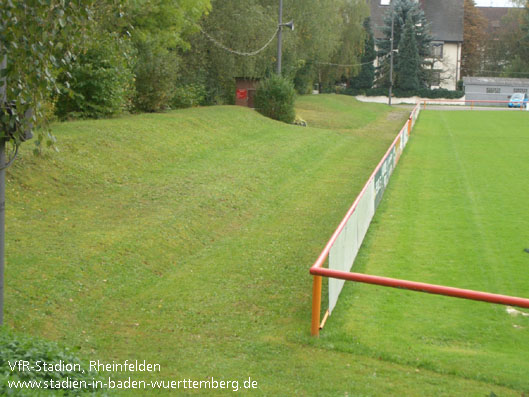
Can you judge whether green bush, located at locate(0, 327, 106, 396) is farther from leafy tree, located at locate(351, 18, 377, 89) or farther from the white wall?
the white wall

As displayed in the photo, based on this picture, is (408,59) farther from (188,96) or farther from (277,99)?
(188,96)

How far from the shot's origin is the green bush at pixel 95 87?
800 inches

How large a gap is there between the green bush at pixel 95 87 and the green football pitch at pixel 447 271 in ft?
33.1

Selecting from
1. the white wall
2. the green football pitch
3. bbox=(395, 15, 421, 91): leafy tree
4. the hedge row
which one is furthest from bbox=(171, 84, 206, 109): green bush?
the white wall

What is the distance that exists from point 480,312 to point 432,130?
32.4 metres

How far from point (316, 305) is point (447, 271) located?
477cm

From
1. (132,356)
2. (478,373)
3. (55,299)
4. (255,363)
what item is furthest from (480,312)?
(55,299)

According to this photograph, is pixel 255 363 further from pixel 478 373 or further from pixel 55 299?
pixel 55 299

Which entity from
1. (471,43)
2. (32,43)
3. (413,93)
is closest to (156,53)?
(32,43)

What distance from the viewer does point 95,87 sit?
68.6 ft

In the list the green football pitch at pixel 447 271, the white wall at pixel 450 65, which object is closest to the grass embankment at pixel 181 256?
the green football pitch at pixel 447 271

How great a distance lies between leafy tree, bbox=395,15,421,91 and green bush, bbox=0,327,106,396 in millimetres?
74913

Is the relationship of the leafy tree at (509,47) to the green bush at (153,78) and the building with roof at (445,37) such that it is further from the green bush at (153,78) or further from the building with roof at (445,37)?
the green bush at (153,78)

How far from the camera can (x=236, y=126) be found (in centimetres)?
2686
